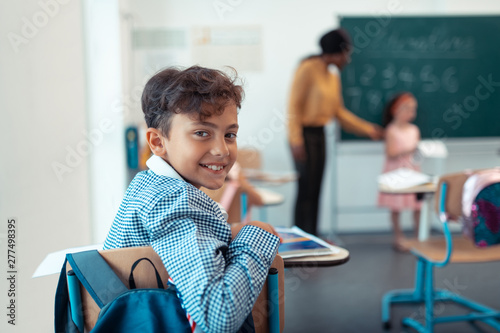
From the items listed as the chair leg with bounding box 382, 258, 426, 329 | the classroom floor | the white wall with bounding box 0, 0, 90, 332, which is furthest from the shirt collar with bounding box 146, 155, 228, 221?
the chair leg with bounding box 382, 258, 426, 329

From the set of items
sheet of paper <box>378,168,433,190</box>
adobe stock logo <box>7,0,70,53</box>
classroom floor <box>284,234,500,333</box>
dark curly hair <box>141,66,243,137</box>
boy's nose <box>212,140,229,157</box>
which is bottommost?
classroom floor <box>284,234,500,333</box>

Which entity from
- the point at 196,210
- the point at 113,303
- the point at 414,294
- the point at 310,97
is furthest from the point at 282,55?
the point at 113,303

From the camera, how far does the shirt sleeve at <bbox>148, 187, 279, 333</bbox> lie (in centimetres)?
86

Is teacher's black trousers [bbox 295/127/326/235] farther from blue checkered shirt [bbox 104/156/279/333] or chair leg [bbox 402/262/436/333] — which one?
blue checkered shirt [bbox 104/156/279/333]

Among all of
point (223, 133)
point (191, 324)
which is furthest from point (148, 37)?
point (191, 324)

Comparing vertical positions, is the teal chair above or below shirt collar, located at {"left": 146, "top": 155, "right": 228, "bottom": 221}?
below

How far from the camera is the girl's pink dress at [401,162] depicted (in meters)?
4.07

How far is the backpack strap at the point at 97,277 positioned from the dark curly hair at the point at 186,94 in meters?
0.34

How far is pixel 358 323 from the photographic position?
2594 mm

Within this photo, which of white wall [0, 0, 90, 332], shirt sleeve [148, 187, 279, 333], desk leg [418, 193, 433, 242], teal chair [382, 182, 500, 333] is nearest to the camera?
shirt sleeve [148, 187, 279, 333]

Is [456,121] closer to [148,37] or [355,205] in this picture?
[355,205]

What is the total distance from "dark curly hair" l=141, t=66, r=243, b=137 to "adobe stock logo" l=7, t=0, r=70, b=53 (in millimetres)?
697

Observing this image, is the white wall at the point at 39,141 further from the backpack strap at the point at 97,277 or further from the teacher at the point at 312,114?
the teacher at the point at 312,114

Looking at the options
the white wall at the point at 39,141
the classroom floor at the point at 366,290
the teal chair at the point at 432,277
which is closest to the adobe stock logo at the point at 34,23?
the white wall at the point at 39,141
